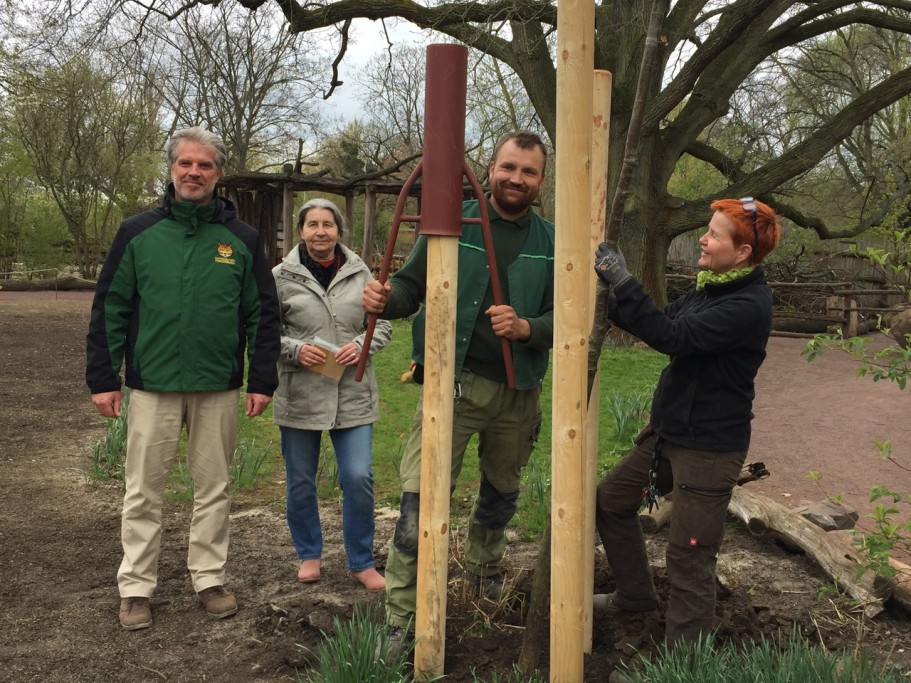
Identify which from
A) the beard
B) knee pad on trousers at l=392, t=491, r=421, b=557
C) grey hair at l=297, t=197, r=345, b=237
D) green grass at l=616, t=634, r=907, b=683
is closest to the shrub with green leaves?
grey hair at l=297, t=197, r=345, b=237

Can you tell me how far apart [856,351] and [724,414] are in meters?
0.68

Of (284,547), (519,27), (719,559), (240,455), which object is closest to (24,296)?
(519,27)

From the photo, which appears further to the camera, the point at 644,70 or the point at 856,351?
the point at 856,351

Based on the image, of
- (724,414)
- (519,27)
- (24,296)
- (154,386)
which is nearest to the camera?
(724,414)

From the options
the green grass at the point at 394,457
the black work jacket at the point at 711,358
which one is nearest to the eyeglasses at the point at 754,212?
the black work jacket at the point at 711,358

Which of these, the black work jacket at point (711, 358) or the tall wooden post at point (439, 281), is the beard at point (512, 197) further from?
the black work jacket at point (711, 358)

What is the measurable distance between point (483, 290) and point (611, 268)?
69 cm

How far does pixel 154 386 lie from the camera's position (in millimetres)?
3529

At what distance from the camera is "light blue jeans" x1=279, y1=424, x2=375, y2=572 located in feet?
13.2

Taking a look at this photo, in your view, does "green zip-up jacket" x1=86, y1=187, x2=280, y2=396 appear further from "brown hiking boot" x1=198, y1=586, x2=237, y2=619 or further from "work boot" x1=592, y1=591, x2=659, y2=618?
"work boot" x1=592, y1=591, x2=659, y2=618

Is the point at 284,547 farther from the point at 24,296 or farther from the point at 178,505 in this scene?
the point at 24,296

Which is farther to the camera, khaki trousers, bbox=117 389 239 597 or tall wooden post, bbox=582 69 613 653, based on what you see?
khaki trousers, bbox=117 389 239 597

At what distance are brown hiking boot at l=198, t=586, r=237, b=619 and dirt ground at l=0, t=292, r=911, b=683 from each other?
0.14 feet

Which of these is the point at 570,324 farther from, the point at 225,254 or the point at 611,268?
the point at 225,254
